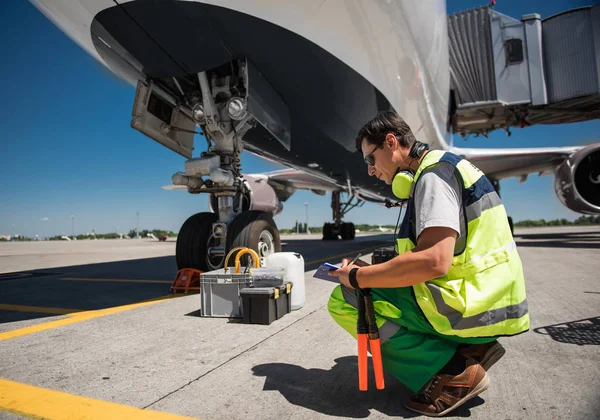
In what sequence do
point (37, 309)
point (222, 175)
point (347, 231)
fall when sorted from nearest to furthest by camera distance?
point (37, 309) < point (222, 175) < point (347, 231)

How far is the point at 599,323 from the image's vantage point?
9.12 ft

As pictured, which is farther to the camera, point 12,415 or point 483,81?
point 483,81

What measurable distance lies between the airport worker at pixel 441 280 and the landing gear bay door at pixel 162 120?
12.2 ft

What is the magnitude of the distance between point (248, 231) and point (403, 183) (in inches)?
111

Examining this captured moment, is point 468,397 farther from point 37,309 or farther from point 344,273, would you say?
point 37,309

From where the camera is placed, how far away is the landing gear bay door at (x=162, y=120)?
4480 mm

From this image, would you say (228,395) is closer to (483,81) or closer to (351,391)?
(351,391)

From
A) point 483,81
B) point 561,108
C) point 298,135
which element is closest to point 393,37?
point 298,135

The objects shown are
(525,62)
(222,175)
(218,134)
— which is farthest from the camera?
(525,62)

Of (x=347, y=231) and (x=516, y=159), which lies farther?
(x=347, y=231)

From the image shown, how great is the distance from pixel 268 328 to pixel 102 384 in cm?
125

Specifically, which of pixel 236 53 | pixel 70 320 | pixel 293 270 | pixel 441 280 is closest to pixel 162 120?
pixel 236 53

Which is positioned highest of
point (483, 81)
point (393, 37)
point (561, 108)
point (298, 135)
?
point (483, 81)

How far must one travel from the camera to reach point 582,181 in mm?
10273
